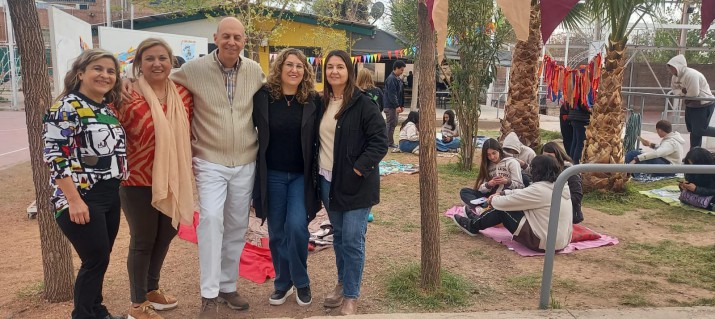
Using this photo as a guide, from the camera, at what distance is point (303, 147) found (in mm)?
3238

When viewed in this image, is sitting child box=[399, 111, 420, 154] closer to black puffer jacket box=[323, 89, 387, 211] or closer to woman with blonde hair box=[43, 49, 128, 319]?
black puffer jacket box=[323, 89, 387, 211]

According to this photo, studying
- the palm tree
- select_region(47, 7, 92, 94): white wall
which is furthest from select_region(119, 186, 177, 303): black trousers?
the palm tree

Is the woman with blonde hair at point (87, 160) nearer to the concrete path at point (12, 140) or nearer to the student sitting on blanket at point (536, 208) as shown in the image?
the student sitting on blanket at point (536, 208)

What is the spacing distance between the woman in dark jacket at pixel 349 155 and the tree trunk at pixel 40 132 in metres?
1.75

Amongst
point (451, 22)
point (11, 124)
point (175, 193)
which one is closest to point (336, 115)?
point (175, 193)

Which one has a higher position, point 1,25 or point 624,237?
point 1,25

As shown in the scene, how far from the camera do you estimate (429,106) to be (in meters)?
3.49

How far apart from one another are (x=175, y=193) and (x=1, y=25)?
38435mm

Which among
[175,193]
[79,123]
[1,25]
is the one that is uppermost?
[1,25]

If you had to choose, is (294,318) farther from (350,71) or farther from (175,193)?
(350,71)

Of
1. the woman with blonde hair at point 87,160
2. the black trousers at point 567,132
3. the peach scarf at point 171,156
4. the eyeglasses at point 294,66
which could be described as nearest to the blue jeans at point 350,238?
the eyeglasses at point 294,66

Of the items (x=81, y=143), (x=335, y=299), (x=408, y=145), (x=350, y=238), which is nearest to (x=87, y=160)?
(x=81, y=143)

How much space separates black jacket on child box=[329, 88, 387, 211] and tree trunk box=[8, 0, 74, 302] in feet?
5.98

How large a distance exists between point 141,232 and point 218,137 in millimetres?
692
